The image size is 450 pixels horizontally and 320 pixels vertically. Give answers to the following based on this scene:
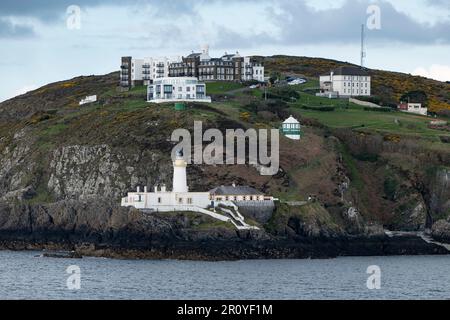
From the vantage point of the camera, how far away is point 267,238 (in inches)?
3056

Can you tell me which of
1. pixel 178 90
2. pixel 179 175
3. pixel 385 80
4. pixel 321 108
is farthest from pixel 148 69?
pixel 179 175

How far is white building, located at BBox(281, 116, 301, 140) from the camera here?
9619cm

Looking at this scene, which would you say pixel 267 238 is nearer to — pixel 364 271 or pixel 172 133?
pixel 364 271

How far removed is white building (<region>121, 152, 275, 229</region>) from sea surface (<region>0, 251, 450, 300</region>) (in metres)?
6.99

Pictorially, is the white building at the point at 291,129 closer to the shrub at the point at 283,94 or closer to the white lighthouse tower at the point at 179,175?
the white lighthouse tower at the point at 179,175

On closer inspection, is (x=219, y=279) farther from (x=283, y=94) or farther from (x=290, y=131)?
(x=283, y=94)

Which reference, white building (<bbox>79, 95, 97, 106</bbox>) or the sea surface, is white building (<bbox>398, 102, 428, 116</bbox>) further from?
the sea surface

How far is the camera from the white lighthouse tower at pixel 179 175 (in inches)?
3209

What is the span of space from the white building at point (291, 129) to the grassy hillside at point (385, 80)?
30.3m

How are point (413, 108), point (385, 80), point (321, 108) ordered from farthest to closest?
point (385, 80)
point (413, 108)
point (321, 108)

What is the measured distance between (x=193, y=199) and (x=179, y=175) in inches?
104

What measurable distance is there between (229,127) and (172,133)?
15.5ft

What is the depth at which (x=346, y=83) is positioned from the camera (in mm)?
126000

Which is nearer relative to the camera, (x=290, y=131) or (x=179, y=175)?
(x=179, y=175)
